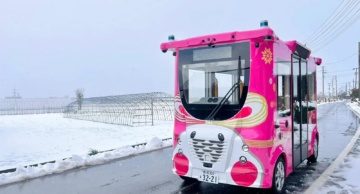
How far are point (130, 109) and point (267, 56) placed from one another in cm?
2316

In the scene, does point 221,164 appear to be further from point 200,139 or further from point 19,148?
point 19,148

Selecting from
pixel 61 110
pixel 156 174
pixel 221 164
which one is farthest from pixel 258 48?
pixel 61 110

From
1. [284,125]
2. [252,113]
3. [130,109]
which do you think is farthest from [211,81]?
[130,109]

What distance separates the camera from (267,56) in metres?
5.83

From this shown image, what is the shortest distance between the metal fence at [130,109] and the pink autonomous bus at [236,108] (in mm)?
18509

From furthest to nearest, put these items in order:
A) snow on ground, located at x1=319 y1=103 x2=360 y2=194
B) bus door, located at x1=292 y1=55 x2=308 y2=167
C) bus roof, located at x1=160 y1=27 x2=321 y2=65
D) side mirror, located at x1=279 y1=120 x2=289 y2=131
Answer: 1. bus door, located at x1=292 y1=55 x2=308 y2=167
2. snow on ground, located at x1=319 y1=103 x2=360 y2=194
3. side mirror, located at x1=279 y1=120 x2=289 y2=131
4. bus roof, located at x1=160 y1=27 x2=321 y2=65

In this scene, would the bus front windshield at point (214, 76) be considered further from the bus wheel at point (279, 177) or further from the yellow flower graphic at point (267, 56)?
the bus wheel at point (279, 177)

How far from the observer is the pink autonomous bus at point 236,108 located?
5.79m

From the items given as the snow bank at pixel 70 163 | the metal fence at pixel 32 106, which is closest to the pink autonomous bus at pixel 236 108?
the snow bank at pixel 70 163

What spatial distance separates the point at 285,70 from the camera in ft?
21.5

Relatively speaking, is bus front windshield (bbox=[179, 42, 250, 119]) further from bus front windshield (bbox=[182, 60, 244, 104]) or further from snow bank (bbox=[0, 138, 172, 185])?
snow bank (bbox=[0, 138, 172, 185])

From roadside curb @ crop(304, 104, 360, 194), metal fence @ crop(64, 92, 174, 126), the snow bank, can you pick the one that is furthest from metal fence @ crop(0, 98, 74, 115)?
roadside curb @ crop(304, 104, 360, 194)

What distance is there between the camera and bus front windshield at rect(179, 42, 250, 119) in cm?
598

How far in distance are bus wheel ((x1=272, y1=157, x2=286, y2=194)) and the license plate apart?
99 centimetres
